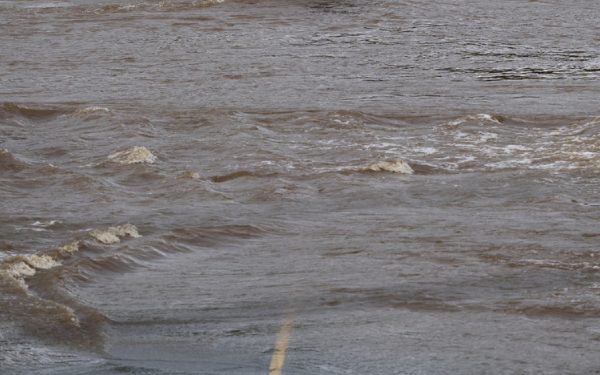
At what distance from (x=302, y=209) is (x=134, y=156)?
2.76 meters

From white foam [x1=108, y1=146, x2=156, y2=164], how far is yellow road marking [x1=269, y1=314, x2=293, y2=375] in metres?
5.18

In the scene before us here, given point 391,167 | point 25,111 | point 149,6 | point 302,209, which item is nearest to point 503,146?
point 391,167

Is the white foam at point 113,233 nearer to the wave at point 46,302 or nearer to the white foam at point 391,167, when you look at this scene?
the wave at point 46,302

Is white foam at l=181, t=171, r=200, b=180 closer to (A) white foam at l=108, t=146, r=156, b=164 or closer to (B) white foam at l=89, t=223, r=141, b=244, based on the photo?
(A) white foam at l=108, t=146, r=156, b=164

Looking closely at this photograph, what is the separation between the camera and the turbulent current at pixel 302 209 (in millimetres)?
5984

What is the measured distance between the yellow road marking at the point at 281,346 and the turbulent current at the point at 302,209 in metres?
0.02

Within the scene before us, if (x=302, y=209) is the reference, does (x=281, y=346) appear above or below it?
above

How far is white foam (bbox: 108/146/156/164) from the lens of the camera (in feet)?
36.6

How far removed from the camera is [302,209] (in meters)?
9.30

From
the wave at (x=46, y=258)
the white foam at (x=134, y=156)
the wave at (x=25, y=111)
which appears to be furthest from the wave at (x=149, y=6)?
the wave at (x=46, y=258)

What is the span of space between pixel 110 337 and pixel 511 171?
5.62 metres

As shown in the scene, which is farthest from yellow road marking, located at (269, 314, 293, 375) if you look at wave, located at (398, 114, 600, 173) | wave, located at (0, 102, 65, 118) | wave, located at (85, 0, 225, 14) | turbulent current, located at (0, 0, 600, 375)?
wave, located at (85, 0, 225, 14)

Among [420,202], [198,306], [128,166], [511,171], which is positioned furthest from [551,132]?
[198,306]

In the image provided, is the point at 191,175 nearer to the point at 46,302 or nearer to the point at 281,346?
the point at 46,302
